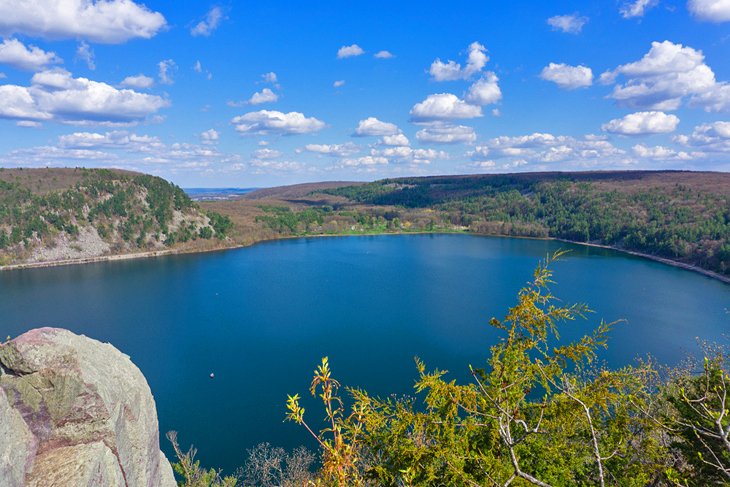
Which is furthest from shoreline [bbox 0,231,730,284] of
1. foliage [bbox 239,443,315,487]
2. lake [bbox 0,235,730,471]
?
foliage [bbox 239,443,315,487]

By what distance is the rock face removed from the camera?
823 centimetres

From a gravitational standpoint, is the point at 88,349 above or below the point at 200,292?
above

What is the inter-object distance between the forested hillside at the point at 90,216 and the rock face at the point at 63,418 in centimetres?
10291

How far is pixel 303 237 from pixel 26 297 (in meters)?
81.4

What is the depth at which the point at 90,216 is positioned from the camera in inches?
4380

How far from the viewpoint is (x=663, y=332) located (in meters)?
46.5

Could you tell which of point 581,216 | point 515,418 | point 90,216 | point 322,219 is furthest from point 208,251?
point 515,418

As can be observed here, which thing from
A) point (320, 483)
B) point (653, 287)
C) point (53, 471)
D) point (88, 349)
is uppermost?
point (320, 483)

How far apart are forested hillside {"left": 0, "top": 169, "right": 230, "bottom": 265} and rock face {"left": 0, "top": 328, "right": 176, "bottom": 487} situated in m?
103

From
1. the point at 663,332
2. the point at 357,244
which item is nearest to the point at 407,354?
the point at 663,332

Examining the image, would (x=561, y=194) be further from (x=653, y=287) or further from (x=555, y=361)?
(x=555, y=361)

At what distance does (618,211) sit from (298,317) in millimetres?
112379

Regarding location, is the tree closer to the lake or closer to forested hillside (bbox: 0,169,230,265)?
the lake

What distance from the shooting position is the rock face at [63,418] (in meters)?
8.23
